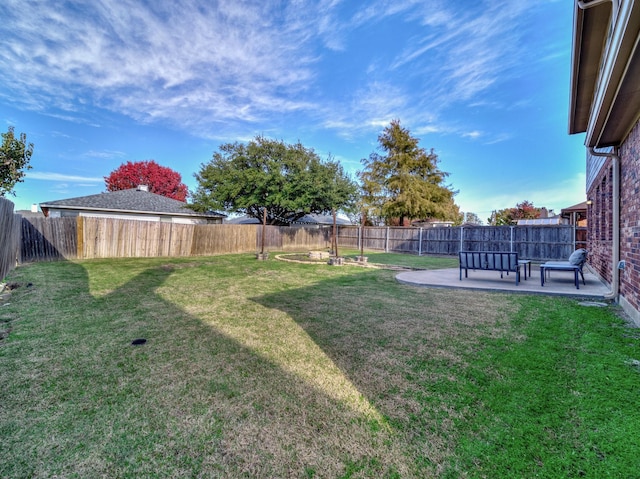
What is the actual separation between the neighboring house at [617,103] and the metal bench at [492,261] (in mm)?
1656

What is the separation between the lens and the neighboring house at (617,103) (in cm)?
305

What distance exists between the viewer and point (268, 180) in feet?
59.6

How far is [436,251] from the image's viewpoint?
683 inches

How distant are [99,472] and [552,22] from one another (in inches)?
481

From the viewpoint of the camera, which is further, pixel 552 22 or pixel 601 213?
pixel 552 22

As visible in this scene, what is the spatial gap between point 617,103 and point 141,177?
4180cm

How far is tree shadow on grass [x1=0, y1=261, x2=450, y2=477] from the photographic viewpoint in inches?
62.6

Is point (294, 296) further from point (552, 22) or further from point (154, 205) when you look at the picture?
point (154, 205)

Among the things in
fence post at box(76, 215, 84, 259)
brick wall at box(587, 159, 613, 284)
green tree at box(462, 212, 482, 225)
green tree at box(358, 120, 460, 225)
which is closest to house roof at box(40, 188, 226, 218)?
fence post at box(76, 215, 84, 259)

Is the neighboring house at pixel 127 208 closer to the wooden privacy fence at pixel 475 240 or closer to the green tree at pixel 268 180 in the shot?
the green tree at pixel 268 180

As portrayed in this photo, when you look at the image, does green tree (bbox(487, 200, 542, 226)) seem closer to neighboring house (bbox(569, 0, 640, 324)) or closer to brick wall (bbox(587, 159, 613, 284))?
brick wall (bbox(587, 159, 613, 284))

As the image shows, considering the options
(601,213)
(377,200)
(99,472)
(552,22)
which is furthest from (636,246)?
(377,200)

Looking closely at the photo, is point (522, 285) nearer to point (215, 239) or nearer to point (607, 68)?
point (607, 68)

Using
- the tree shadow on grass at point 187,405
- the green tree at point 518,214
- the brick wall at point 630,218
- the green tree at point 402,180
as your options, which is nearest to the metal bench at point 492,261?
the brick wall at point 630,218
